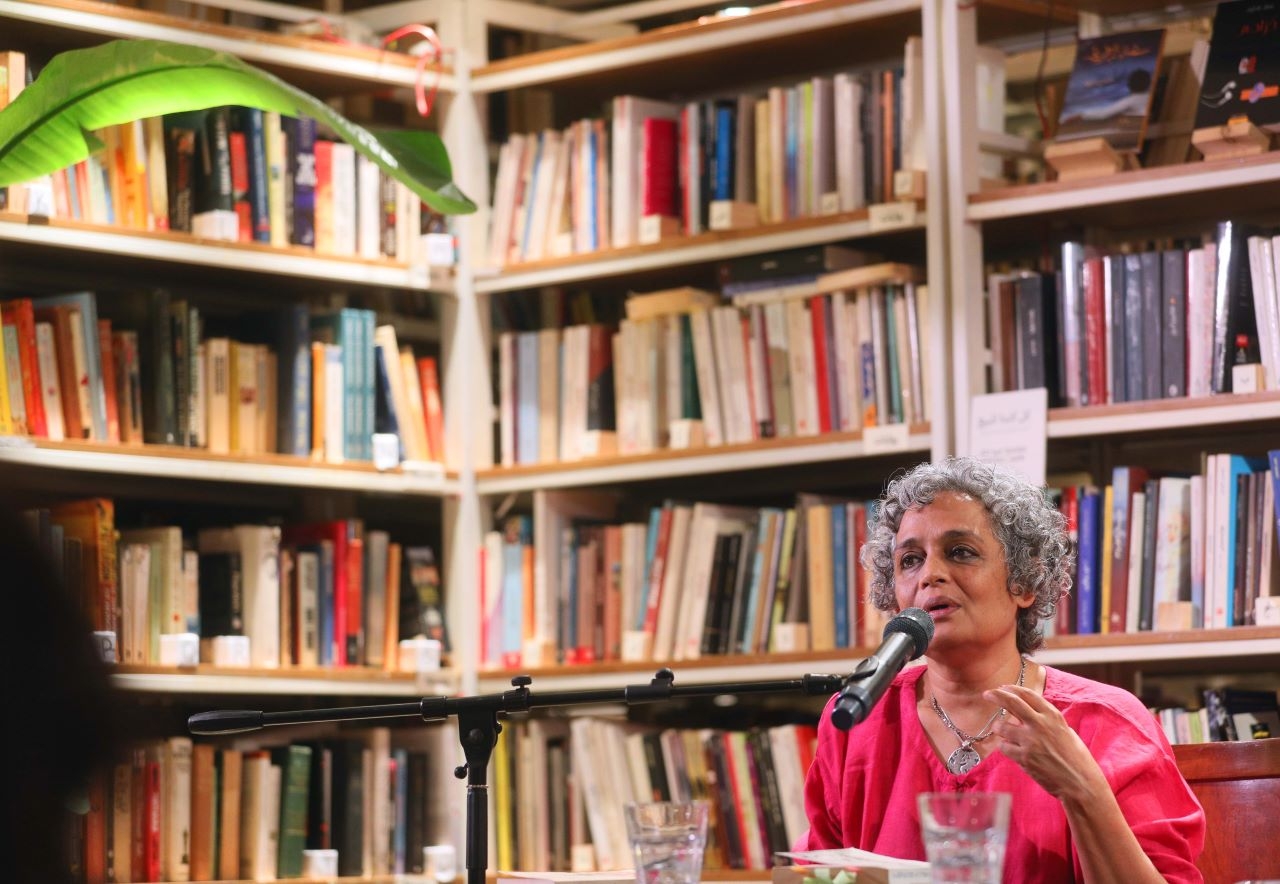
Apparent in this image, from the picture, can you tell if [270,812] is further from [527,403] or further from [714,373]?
[714,373]

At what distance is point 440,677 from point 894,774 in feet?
5.31

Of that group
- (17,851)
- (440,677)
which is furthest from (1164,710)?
(17,851)

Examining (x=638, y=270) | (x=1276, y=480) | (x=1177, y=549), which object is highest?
(x=638, y=270)

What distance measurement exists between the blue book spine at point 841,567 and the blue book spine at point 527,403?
70cm

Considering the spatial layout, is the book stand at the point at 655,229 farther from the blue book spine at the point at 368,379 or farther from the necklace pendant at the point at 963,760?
the necklace pendant at the point at 963,760

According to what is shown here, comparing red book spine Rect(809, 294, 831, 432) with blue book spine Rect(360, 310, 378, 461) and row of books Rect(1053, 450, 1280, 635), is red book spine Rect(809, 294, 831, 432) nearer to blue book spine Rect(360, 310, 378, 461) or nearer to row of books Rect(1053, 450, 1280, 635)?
row of books Rect(1053, 450, 1280, 635)

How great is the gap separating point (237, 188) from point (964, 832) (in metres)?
2.56

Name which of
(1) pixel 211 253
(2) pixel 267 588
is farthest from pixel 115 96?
(2) pixel 267 588

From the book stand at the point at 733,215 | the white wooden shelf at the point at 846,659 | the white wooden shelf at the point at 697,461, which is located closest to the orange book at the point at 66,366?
the white wooden shelf at the point at 697,461

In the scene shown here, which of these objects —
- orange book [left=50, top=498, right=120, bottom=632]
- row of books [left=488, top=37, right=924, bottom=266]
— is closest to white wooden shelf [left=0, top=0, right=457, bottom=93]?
row of books [left=488, top=37, right=924, bottom=266]

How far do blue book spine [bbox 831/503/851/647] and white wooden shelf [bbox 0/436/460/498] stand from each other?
0.83 meters

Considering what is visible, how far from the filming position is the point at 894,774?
2186mm

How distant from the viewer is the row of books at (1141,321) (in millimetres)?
2971

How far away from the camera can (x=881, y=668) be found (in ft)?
4.56
